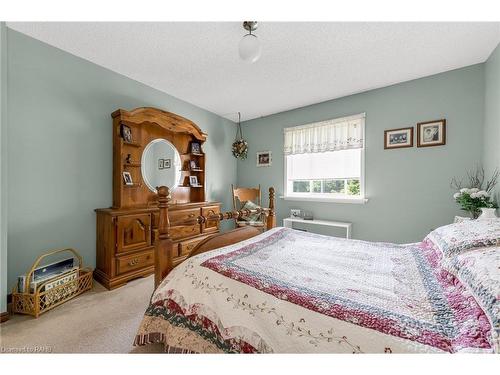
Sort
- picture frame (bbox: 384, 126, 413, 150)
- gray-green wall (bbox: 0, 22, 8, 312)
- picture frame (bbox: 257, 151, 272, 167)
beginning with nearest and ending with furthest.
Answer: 1. gray-green wall (bbox: 0, 22, 8, 312)
2. picture frame (bbox: 384, 126, 413, 150)
3. picture frame (bbox: 257, 151, 272, 167)

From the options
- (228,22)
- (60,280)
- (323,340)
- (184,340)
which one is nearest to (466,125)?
(228,22)

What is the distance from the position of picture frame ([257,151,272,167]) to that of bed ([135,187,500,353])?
2.75 metres

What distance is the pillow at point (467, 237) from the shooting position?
1134mm

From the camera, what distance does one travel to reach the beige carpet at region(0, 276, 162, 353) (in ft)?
4.86

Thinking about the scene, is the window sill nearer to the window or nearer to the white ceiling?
the window

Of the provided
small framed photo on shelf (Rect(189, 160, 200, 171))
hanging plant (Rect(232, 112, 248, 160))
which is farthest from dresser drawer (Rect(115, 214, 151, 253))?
hanging plant (Rect(232, 112, 248, 160))

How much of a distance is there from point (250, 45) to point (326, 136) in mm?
2206

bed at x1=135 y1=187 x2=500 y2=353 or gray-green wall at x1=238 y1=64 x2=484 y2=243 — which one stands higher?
gray-green wall at x1=238 y1=64 x2=484 y2=243

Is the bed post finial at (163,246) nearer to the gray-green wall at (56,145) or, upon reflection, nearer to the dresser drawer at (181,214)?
the dresser drawer at (181,214)

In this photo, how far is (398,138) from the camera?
292 cm

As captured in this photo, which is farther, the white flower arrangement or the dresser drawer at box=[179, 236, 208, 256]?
the dresser drawer at box=[179, 236, 208, 256]

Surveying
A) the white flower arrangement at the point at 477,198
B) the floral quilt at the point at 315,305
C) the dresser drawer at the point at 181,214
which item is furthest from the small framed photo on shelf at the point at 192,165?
the white flower arrangement at the point at 477,198

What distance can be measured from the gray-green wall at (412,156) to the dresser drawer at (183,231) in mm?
2013

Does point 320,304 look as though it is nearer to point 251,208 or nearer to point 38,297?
point 38,297
